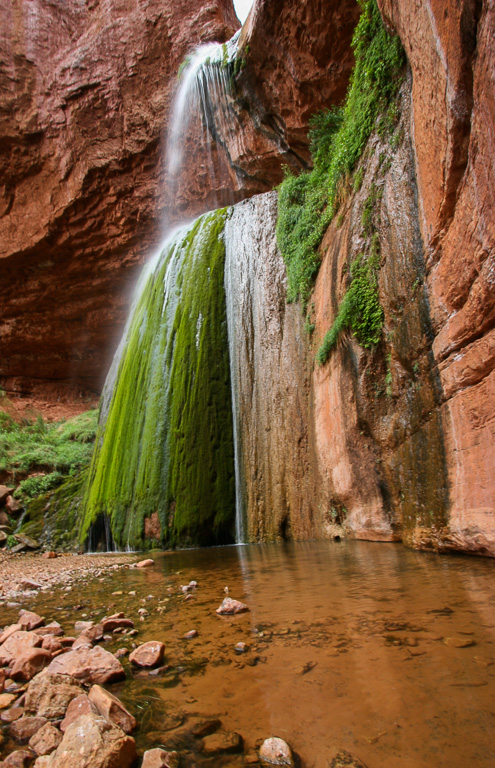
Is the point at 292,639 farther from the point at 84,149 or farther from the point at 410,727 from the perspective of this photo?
the point at 84,149

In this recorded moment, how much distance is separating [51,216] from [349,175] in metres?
13.3

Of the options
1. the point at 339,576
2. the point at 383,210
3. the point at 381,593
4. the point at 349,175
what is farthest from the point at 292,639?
the point at 349,175

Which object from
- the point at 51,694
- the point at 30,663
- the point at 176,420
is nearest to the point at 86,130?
the point at 176,420

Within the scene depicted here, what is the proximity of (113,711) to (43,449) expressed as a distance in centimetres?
1601

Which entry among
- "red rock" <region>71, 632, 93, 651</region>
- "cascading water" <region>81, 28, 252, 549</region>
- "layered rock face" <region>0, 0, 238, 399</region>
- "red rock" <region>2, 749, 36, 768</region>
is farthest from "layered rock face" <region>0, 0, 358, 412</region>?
"red rock" <region>2, 749, 36, 768</region>

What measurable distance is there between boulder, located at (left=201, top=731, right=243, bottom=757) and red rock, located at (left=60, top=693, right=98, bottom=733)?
355mm

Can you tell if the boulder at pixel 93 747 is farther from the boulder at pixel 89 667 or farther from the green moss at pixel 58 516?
the green moss at pixel 58 516

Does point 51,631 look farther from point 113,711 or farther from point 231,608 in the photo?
point 113,711

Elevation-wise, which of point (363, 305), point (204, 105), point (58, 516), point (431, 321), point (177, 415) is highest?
point (204, 105)

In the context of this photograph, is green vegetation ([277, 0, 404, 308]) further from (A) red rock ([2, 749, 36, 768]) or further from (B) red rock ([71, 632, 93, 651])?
(A) red rock ([2, 749, 36, 768])

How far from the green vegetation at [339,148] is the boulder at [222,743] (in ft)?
18.9

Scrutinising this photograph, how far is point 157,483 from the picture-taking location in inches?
328

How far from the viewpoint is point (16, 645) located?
1.82 metres

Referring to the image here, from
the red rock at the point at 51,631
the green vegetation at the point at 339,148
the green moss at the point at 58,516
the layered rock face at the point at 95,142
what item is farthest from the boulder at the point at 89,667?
the layered rock face at the point at 95,142
